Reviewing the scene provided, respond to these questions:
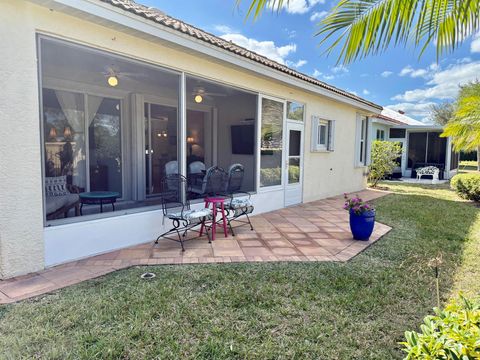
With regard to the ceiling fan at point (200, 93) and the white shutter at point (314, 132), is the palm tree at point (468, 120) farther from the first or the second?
the ceiling fan at point (200, 93)

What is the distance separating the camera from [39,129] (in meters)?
3.79

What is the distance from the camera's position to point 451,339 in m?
1.53

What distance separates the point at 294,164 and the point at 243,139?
1.78 m

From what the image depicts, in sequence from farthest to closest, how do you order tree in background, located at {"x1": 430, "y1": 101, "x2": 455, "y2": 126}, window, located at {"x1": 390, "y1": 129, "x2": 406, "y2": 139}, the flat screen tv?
1. tree in background, located at {"x1": 430, "y1": 101, "x2": 455, "y2": 126}
2. window, located at {"x1": 390, "y1": 129, "x2": 406, "y2": 139}
3. the flat screen tv

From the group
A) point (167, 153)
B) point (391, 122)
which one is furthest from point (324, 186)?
point (391, 122)

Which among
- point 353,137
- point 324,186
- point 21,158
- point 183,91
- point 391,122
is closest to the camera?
point 21,158

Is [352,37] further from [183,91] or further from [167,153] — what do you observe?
[167,153]

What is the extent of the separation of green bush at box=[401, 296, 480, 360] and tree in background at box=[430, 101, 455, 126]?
37.9 m

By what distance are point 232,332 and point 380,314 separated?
1.50 meters

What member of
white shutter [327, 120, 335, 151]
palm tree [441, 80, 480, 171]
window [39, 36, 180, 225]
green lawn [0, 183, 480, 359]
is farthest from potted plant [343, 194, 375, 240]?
white shutter [327, 120, 335, 151]

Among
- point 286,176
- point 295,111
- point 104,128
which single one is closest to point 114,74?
point 104,128

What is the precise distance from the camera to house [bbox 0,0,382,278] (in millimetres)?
3670

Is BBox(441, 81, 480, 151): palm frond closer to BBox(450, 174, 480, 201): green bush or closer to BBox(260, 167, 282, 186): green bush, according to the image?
BBox(450, 174, 480, 201): green bush

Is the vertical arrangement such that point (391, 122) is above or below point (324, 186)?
above
